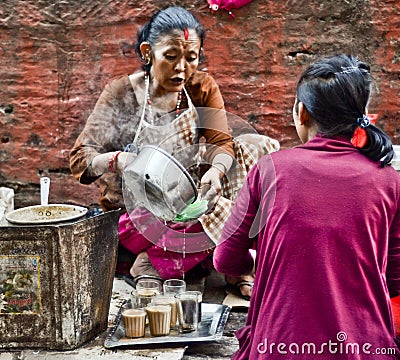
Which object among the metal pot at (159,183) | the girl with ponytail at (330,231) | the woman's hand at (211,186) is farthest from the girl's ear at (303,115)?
the woman's hand at (211,186)

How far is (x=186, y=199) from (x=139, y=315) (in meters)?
0.56

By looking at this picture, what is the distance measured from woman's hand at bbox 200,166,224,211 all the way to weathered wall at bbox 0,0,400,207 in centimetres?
137

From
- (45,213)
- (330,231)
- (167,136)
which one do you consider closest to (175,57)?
(167,136)

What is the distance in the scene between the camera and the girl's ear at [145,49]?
366 centimetres

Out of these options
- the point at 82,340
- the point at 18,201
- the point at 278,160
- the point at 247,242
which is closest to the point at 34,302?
the point at 82,340

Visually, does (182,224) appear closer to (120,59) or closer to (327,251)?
(327,251)

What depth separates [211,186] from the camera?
3182 millimetres

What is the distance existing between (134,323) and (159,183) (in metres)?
0.64

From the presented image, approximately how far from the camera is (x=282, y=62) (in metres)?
4.48

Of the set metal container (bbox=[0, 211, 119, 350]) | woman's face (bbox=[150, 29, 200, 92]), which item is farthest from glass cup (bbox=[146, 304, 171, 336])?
woman's face (bbox=[150, 29, 200, 92])

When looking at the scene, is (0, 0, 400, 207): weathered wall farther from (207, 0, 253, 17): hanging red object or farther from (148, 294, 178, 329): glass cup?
(148, 294, 178, 329): glass cup

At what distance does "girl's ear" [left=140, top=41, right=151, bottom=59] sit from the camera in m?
3.66

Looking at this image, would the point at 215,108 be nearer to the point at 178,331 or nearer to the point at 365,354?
the point at 178,331

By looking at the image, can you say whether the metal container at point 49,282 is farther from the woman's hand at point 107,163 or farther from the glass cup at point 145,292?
the woman's hand at point 107,163
